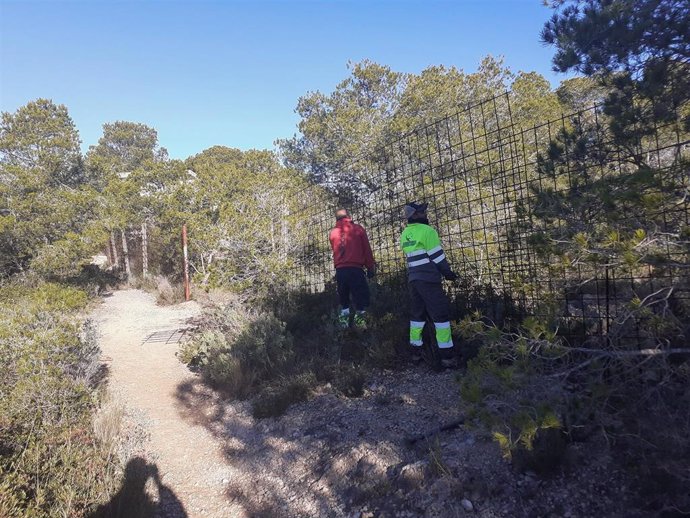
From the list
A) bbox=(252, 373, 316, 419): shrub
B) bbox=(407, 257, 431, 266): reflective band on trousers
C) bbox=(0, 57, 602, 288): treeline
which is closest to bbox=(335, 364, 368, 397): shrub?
bbox=(252, 373, 316, 419): shrub

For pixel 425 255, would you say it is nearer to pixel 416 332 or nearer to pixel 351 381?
pixel 416 332

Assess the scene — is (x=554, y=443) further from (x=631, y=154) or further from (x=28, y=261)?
(x=28, y=261)

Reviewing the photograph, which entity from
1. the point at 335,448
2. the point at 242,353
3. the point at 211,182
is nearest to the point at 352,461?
the point at 335,448

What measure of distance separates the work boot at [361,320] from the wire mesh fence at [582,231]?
69cm

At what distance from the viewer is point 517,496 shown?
2.64m

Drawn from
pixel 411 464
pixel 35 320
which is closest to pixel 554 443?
pixel 411 464

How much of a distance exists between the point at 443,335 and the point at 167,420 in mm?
3224

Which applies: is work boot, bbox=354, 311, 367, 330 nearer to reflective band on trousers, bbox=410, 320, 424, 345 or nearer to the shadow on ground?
reflective band on trousers, bbox=410, 320, 424, 345

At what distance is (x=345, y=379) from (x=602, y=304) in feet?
8.71

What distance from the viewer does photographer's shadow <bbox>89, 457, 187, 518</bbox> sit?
10.6 ft

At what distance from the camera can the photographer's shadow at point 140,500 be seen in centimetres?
322

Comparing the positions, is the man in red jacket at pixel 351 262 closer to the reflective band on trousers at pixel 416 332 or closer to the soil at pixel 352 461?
the reflective band on trousers at pixel 416 332

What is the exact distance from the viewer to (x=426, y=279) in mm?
4691

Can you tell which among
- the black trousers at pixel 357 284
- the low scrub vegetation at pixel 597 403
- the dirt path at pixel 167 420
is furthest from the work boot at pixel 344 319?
the low scrub vegetation at pixel 597 403
